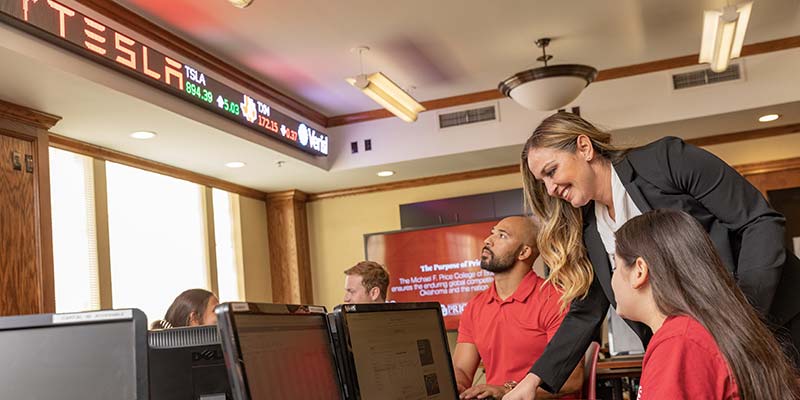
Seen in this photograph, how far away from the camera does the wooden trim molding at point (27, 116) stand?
4.05 metres

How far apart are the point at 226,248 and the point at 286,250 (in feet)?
2.36

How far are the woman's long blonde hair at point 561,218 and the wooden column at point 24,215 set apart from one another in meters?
2.84

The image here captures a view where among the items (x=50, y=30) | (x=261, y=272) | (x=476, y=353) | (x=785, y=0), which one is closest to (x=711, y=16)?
(x=785, y=0)

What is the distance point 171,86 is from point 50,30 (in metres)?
0.89

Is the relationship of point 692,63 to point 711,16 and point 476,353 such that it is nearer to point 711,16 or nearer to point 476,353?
point 711,16

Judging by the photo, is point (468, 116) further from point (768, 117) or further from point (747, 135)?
point (747, 135)

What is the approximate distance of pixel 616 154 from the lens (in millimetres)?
1974

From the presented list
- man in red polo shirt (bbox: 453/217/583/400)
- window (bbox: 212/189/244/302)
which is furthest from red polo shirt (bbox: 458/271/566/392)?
window (bbox: 212/189/244/302)

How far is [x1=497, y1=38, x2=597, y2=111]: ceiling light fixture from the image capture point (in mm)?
4867

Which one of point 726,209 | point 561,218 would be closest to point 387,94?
point 561,218

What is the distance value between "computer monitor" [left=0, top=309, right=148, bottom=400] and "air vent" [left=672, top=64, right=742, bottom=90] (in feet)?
17.0

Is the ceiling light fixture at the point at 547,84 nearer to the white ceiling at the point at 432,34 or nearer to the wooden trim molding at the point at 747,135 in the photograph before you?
the white ceiling at the point at 432,34

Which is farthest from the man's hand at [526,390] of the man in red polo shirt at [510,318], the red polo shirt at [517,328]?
the red polo shirt at [517,328]

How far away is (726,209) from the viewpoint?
170 cm
